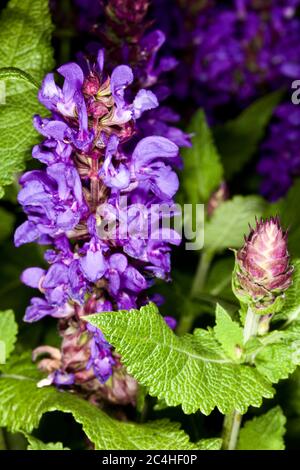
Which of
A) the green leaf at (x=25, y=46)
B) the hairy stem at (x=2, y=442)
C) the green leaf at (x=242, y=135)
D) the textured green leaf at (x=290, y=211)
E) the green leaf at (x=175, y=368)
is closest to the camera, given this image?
the green leaf at (x=175, y=368)

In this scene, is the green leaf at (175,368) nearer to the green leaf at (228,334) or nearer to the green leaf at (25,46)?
the green leaf at (228,334)

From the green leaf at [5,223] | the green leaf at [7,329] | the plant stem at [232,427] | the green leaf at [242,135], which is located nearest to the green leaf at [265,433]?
the plant stem at [232,427]

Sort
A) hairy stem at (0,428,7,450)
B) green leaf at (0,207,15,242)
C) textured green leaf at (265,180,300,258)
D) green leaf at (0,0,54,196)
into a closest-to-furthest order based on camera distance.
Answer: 1. green leaf at (0,0,54,196)
2. hairy stem at (0,428,7,450)
3. textured green leaf at (265,180,300,258)
4. green leaf at (0,207,15,242)

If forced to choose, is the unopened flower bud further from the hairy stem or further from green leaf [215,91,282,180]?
green leaf [215,91,282,180]

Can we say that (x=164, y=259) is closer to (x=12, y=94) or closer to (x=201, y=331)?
(x=201, y=331)

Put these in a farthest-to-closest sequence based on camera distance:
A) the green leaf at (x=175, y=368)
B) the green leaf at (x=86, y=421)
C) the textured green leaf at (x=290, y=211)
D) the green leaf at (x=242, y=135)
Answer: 1. the green leaf at (x=242, y=135)
2. the textured green leaf at (x=290, y=211)
3. the green leaf at (x=86, y=421)
4. the green leaf at (x=175, y=368)

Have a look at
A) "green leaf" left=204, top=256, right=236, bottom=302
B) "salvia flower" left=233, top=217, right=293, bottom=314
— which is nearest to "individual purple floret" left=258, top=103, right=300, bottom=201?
"green leaf" left=204, top=256, right=236, bottom=302
